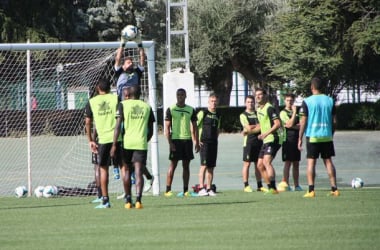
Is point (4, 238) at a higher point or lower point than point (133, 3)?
lower

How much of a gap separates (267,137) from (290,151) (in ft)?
3.19

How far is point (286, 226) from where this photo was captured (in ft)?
37.2

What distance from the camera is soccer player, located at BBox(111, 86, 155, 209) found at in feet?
45.7

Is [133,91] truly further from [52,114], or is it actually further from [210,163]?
[52,114]

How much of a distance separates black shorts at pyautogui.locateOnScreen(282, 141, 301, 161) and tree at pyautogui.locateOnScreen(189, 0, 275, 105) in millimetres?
32105

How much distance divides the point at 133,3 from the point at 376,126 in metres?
13.5

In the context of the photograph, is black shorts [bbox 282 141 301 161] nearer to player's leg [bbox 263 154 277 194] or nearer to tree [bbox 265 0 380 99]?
player's leg [bbox 263 154 277 194]

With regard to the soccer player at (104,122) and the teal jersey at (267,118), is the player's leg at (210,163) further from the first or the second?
the soccer player at (104,122)

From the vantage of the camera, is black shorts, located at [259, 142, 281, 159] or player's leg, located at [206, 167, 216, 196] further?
Result: black shorts, located at [259, 142, 281, 159]

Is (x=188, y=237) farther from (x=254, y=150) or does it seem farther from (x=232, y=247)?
(x=254, y=150)

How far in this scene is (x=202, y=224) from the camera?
11.7 m

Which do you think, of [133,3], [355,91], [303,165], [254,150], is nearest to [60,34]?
[133,3]

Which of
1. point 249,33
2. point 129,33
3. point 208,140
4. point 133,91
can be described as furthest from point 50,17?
point 133,91

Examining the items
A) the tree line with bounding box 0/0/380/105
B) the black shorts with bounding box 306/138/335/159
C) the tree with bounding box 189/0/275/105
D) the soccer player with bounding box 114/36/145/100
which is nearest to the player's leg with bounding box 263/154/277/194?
the black shorts with bounding box 306/138/335/159
